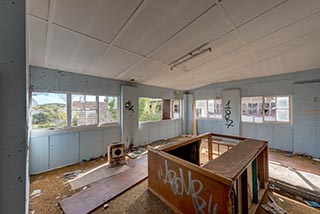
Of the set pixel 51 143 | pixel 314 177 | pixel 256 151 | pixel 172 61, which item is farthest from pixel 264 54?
pixel 51 143

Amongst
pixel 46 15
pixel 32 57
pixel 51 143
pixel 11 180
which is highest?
pixel 46 15

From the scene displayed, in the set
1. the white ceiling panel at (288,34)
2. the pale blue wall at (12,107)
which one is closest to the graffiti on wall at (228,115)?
the white ceiling panel at (288,34)

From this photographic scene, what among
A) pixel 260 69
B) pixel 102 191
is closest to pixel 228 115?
pixel 260 69

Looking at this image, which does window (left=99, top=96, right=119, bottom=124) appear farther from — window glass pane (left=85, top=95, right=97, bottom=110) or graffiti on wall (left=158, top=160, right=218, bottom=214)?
graffiti on wall (left=158, top=160, right=218, bottom=214)

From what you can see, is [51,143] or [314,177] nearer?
[314,177]

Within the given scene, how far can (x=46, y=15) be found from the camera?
5.20 ft

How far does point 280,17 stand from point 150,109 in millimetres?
4529

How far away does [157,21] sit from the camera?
183 cm

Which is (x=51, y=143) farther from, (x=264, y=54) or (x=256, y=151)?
(x=264, y=54)

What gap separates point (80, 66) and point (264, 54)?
4345mm

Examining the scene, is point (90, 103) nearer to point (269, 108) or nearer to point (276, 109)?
point (269, 108)

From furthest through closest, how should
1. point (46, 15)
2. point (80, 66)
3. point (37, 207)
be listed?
point (80, 66), point (37, 207), point (46, 15)

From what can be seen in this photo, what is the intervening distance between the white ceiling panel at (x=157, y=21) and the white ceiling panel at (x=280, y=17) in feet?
3.05

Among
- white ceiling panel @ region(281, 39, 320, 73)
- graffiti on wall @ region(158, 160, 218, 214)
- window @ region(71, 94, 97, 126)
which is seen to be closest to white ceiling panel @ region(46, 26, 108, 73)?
window @ region(71, 94, 97, 126)
